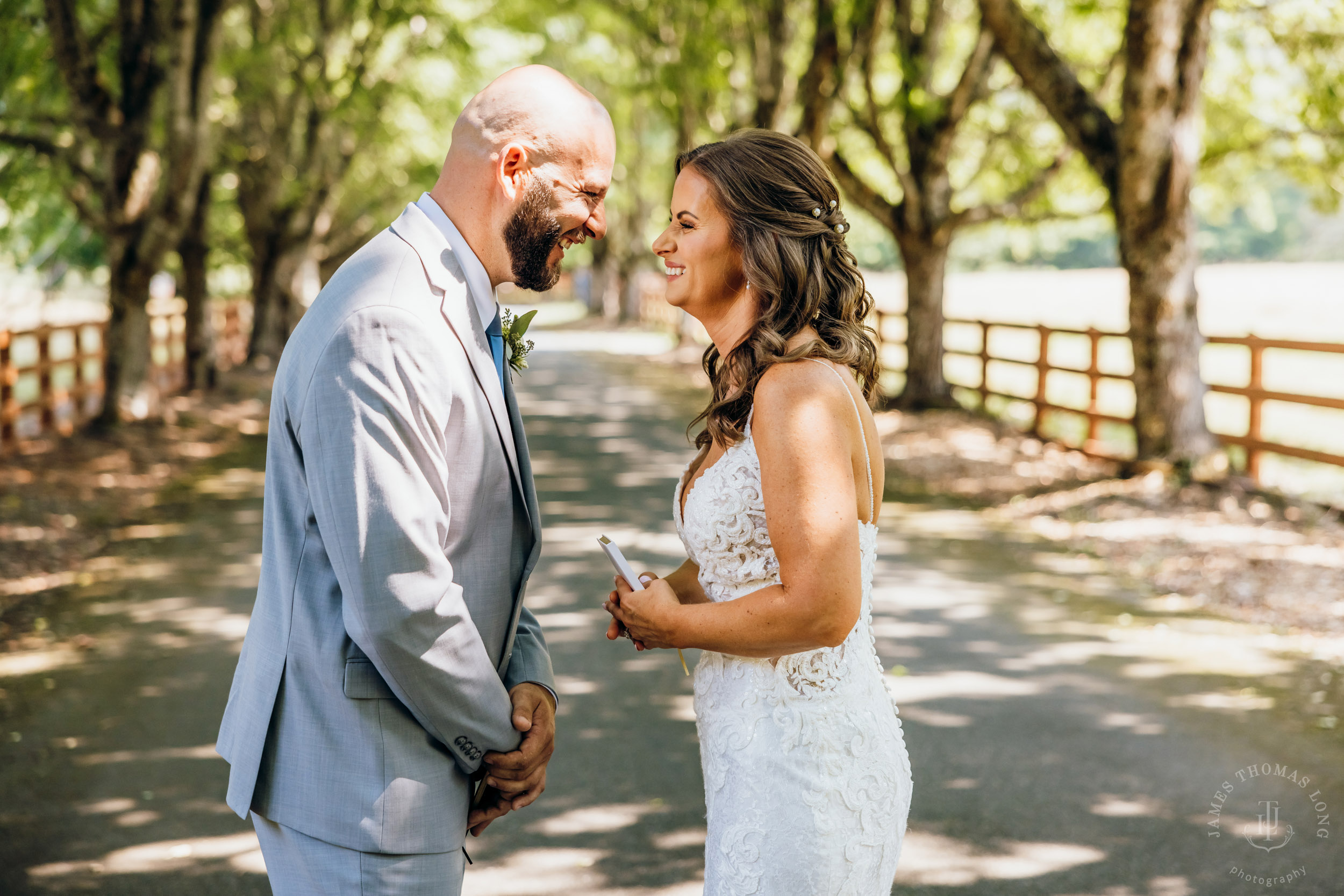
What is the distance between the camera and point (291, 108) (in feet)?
67.1

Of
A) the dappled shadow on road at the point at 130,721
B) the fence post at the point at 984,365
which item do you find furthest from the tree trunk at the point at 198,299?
the fence post at the point at 984,365

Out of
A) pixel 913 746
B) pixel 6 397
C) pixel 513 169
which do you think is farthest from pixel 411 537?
pixel 6 397

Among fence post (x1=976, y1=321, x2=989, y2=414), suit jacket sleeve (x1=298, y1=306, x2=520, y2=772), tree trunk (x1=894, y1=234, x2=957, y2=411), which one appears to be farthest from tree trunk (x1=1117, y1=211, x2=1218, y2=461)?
suit jacket sleeve (x1=298, y1=306, x2=520, y2=772)

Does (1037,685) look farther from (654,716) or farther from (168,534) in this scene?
(168,534)

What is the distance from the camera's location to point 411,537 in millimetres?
2012

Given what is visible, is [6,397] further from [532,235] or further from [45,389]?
[532,235]

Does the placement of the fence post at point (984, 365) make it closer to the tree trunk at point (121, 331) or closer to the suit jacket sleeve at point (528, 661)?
the tree trunk at point (121, 331)

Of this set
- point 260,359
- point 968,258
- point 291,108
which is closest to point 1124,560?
point 291,108

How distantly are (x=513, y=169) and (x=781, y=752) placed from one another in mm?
1350

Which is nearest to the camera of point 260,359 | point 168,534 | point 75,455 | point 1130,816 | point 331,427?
point 331,427

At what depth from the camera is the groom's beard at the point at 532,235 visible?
2312 mm

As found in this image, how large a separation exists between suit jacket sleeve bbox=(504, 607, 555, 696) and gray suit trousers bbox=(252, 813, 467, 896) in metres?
0.38

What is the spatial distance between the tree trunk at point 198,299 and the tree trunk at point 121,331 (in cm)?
414

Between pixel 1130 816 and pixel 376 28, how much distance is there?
703 inches
